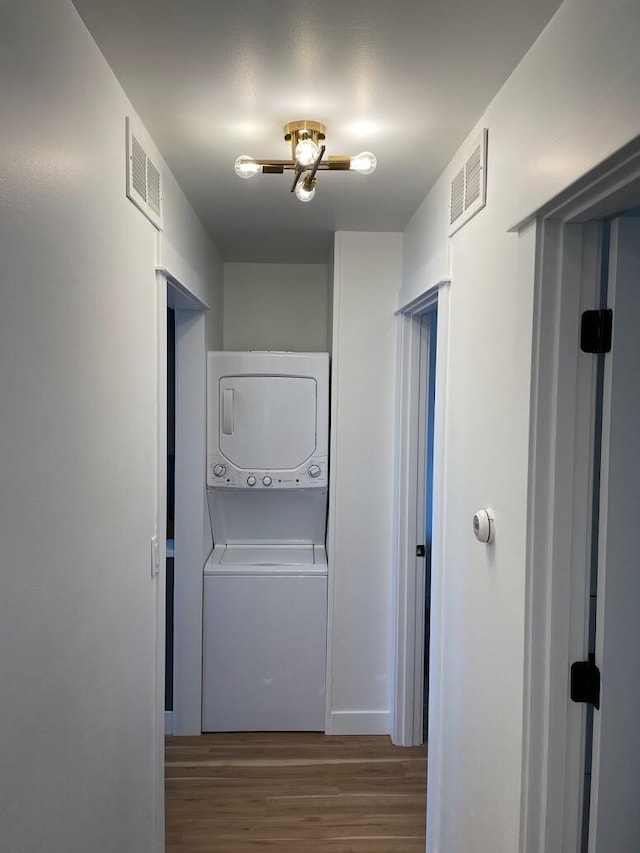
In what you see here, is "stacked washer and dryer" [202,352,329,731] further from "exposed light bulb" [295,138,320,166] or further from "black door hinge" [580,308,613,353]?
"black door hinge" [580,308,613,353]

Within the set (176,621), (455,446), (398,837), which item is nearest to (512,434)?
(455,446)

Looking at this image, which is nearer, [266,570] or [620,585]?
[620,585]

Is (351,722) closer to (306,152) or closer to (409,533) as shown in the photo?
(409,533)

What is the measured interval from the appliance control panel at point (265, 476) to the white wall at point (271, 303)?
103 cm

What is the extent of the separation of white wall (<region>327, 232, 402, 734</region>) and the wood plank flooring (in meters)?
0.25

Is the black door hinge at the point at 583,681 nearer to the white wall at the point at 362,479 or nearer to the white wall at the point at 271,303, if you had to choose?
the white wall at the point at 362,479

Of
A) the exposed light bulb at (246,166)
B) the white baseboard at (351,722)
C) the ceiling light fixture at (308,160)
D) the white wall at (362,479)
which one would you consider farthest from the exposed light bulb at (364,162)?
the white baseboard at (351,722)

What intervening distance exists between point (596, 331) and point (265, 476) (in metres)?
2.27

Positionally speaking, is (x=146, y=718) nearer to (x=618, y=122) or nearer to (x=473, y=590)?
(x=473, y=590)

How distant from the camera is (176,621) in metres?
3.30

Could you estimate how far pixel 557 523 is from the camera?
1396mm

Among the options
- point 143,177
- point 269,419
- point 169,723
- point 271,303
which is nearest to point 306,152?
point 143,177

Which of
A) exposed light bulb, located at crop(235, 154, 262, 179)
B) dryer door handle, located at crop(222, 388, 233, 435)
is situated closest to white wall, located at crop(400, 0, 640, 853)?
exposed light bulb, located at crop(235, 154, 262, 179)

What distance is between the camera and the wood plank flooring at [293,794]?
8.36 feet
